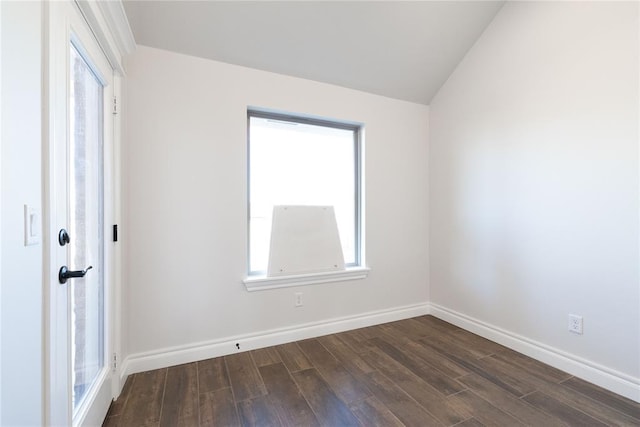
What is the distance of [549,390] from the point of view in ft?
5.74

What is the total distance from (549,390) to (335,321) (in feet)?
5.17

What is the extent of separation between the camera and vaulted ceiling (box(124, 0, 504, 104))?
6.27 feet

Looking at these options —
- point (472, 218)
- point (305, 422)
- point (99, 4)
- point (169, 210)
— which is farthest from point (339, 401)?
point (99, 4)

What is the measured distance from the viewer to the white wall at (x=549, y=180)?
1.72 meters

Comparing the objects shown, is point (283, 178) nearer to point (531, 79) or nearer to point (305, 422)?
point (305, 422)

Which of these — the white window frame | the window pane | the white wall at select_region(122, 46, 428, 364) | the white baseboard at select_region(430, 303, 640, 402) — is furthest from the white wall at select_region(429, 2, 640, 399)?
the white wall at select_region(122, 46, 428, 364)

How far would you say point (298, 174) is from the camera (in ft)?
8.63

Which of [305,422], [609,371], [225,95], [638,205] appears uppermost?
[225,95]

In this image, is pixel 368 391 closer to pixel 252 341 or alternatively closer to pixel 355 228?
pixel 252 341

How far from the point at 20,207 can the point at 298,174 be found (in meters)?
1.99

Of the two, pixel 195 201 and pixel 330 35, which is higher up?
pixel 330 35

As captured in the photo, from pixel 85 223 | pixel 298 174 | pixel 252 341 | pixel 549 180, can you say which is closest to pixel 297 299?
pixel 252 341

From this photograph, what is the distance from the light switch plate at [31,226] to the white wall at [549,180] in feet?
9.41

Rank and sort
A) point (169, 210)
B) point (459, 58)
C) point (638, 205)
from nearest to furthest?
point (638, 205), point (169, 210), point (459, 58)
